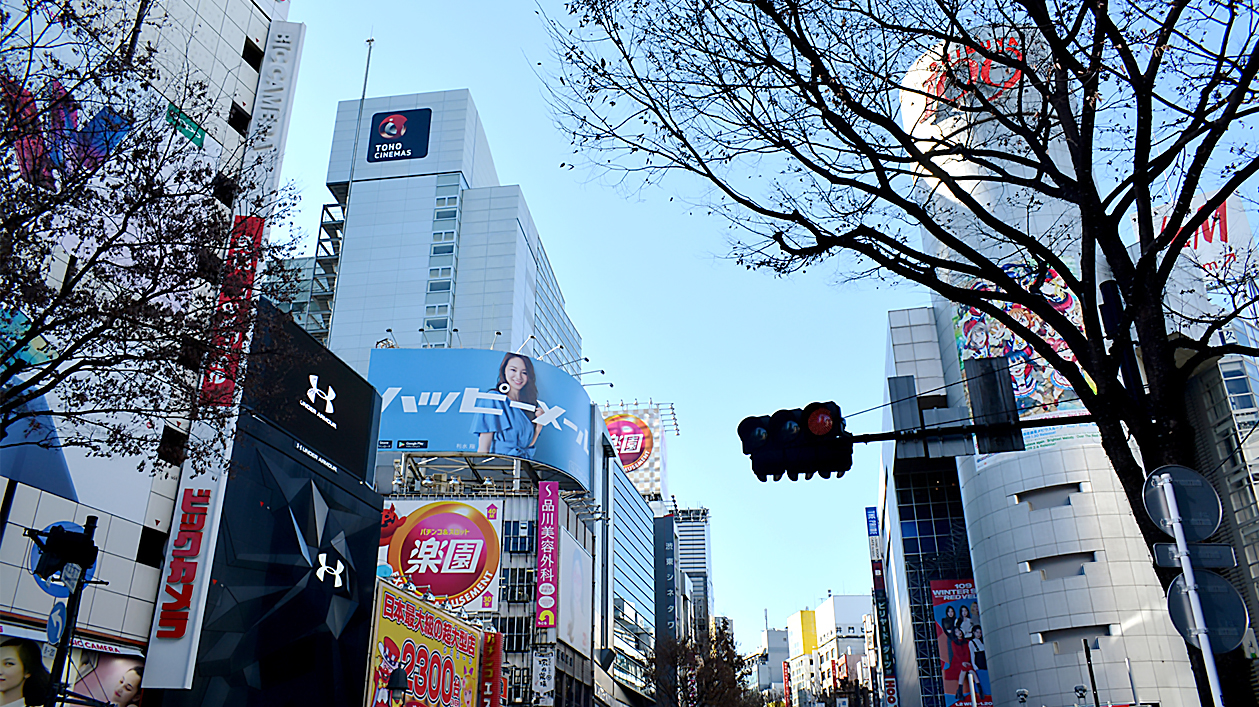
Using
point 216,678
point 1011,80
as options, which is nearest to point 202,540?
point 216,678

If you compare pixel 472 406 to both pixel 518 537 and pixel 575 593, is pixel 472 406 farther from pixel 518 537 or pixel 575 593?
pixel 575 593

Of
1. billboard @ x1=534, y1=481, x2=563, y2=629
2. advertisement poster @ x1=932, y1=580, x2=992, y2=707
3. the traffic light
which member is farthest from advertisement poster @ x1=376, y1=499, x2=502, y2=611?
the traffic light

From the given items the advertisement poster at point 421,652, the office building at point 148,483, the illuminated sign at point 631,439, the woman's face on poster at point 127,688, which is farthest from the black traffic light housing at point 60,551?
the illuminated sign at point 631,439

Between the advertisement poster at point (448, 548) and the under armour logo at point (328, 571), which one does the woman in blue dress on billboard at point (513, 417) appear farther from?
the under armour logo at point (328, 571)

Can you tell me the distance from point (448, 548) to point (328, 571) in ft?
85.1

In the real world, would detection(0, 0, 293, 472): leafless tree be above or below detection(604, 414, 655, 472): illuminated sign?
below

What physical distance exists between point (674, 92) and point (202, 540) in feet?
49.4

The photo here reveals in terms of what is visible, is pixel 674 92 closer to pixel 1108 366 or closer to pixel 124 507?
pixel 1108 366

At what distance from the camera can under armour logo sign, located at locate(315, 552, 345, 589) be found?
74.5 feet

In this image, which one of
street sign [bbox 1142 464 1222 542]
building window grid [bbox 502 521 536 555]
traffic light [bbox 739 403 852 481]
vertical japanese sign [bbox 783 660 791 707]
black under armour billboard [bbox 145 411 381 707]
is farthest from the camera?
vertical japanese sign [bbox 783 660 791 707]

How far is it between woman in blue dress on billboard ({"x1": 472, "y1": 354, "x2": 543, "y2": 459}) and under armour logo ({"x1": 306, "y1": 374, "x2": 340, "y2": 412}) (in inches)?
958

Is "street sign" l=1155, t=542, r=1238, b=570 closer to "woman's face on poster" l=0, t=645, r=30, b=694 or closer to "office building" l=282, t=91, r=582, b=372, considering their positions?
"woman's face on poster" l=0, t=645, r=30, b=694

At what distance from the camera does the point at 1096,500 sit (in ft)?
153

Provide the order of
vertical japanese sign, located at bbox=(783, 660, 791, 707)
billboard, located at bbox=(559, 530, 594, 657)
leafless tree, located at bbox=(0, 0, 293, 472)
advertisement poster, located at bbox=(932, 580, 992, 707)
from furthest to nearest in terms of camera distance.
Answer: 1. vertical japanese sign, located at bbox=(783, 660, 791, 707)
2. billboard, located at bbox=(559, 530, 594, 657)
3. advertisement poster, located at bbox=(932, 580, 992, 707)
4. leafless tree, located at bbox=(0, 0, 293, 472)
